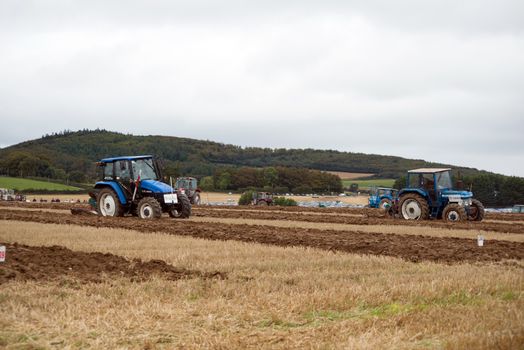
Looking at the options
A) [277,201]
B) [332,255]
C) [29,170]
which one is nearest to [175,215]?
[332,255]

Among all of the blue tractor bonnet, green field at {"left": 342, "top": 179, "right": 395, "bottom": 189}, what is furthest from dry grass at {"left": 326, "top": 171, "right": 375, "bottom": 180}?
the blue tractor bonnet

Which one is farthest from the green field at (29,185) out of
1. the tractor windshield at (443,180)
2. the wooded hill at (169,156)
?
the tractor windshield at (443,180)

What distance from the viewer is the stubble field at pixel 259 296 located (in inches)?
215

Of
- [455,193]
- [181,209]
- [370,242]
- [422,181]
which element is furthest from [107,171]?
A: [455,193]

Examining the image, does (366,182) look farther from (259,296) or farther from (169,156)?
(259,296)

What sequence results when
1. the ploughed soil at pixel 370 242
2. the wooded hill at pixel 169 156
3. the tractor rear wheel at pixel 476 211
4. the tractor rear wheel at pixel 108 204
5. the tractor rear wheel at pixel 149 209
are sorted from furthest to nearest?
1. the wooded hill at pixel 169 156
2. the tractor rear wheel at pixel 476 211
3. the tractor rear wheel at pixel 108 204
4. the tractor rear wheel at pixel 149 209
5. the ploughed soil at pixel 370 242

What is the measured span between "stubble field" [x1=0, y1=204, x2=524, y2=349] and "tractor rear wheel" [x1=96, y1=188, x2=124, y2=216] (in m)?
9.19

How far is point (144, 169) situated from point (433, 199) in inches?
474

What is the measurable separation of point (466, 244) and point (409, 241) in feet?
4.47

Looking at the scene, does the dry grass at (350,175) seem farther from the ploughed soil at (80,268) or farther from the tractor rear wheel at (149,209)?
the ploughed soil at (80,268)

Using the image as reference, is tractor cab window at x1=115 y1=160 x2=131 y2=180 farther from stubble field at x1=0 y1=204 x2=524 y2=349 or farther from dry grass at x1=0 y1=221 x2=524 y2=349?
dry grass at x1=0 y1=221 x2=524 y2=349

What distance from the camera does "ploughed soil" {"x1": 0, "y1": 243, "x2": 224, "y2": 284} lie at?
8539 millimetres

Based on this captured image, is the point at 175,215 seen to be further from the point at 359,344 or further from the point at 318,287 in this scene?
the point at 359,344

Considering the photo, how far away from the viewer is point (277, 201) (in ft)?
184
